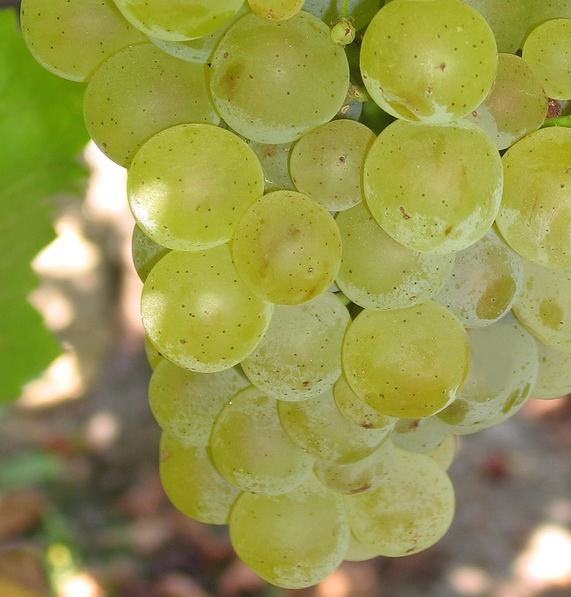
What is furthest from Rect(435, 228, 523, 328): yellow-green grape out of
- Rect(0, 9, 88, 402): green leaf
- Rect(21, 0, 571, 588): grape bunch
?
Rect(0, 9, 88, 402): green leaf

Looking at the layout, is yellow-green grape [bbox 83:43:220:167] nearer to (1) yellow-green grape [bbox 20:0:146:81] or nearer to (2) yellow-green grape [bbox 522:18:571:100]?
(1) yellow-green grape [bbox 20:0:146:81]

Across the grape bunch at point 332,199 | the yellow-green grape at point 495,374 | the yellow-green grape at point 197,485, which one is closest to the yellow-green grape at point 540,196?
the grape bunch at point 332,199

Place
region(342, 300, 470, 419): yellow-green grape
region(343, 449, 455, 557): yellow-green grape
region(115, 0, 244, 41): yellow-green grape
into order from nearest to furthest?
1. region(115, 0, 244, 41): yellow-green grape
2. region(342, 300, 470, 419): yellow-green grape
3. region(343, 449, 455, 557): yellow-green grape

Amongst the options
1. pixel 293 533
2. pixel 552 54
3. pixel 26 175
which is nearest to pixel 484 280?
pixel 552 54

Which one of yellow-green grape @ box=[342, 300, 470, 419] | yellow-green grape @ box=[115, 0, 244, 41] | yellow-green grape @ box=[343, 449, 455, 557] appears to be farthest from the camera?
yellow-green grape @ box=[343, 449, 455, 557]

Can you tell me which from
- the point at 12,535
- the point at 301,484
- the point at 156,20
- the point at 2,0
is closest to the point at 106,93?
the point at 156,20

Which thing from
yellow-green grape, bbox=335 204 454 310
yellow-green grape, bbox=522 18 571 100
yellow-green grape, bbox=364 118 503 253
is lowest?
yellow-green grape, bbox=335 204 454 310

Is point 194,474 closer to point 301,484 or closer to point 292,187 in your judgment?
point 301,484
